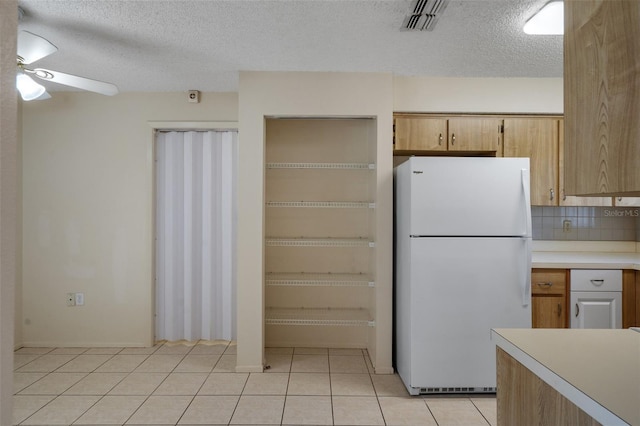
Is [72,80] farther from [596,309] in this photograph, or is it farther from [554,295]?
[596,309]

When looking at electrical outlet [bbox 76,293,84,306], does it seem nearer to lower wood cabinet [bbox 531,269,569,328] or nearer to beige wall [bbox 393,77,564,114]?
beige wall [bbox 393,77,564,114]

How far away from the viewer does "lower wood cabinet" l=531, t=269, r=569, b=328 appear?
2.91 m

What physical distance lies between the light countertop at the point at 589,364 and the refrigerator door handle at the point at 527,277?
138 centimetres

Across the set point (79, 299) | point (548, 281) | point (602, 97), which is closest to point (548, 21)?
point (602, 97)

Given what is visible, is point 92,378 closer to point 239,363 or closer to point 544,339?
point 239,363

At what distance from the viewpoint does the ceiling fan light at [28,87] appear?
2230 millimetres

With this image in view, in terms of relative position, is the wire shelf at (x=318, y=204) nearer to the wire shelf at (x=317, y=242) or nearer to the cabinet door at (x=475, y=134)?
the wire shelf at (x=317, y=242)

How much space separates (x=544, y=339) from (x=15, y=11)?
1.66 m

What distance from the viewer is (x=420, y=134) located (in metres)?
3.22

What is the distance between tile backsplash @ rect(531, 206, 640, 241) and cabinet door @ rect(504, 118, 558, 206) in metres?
0.39

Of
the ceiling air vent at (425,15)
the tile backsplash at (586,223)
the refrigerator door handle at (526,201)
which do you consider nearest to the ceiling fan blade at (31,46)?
the ceiling air vent at (425,15)

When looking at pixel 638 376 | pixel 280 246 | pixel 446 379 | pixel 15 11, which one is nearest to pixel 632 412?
pixel 638 376

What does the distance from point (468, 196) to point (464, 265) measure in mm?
478

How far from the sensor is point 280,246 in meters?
3.64
